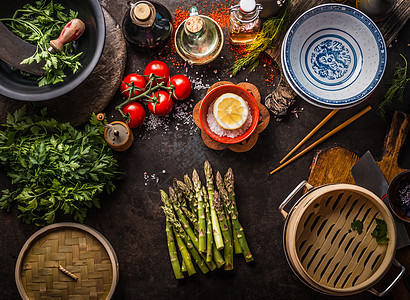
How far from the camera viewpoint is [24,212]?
8.67 feet

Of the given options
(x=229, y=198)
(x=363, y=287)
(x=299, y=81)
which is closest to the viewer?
(x=363, y=287)

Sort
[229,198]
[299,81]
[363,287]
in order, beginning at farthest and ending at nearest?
1. [229,198]
2. [299,81]
3. [363,287]

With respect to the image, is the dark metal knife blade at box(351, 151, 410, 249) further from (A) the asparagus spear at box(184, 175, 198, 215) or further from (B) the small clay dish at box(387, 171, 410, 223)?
(A) the asparagus spear at box(184, 175, 198, 215)

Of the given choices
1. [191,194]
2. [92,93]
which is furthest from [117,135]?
[191,194]

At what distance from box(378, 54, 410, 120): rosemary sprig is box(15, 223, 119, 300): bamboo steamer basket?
247 cm

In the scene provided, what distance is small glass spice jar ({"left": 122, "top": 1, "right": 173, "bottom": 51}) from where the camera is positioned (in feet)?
8.12

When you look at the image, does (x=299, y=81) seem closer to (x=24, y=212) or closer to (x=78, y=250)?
(x=78, y=250)

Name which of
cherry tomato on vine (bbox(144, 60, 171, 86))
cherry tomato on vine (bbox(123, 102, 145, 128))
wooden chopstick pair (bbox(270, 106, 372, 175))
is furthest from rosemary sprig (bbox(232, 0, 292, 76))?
cherry tomato on vine (bbox(123, 102, 145, 128))

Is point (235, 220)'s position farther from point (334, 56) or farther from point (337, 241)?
point (334, 56)

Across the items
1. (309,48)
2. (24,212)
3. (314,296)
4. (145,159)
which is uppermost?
(309,48)

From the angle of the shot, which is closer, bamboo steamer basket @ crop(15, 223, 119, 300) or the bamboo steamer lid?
the bamboo steamer lid

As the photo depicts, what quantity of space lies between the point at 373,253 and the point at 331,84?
1288 mm

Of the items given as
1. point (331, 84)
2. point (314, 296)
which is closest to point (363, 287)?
point (314, 296)

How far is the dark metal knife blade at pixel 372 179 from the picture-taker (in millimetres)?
2564
